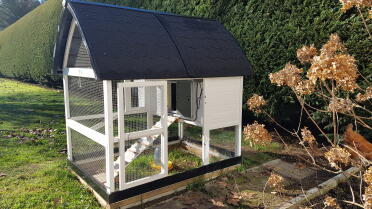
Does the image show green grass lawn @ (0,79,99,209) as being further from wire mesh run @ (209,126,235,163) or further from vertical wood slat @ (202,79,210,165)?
wire mesh run @ (209,126,235,163)

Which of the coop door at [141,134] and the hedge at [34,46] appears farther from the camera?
the hedge at [34,46]

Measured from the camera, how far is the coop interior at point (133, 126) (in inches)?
161

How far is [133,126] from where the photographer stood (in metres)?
4.61

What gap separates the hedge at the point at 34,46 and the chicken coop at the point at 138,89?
14242 mm

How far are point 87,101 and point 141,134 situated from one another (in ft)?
4.41

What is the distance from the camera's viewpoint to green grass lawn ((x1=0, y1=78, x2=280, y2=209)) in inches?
171

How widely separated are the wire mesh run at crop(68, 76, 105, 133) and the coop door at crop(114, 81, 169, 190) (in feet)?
1.46

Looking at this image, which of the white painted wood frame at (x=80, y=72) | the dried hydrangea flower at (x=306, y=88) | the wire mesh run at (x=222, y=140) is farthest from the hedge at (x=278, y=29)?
the white painted wood frame at (x=80, y=72)

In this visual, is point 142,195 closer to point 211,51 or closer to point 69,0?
point 211,51

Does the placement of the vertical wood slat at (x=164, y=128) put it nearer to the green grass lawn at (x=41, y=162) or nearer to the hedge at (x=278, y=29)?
the green grass lawn at (x=41, y=162)

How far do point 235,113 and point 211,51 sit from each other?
1.31 metres

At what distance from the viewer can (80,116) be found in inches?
206

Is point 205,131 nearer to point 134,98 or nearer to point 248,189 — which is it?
point 248,189

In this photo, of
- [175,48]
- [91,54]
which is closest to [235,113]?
[175,48]
